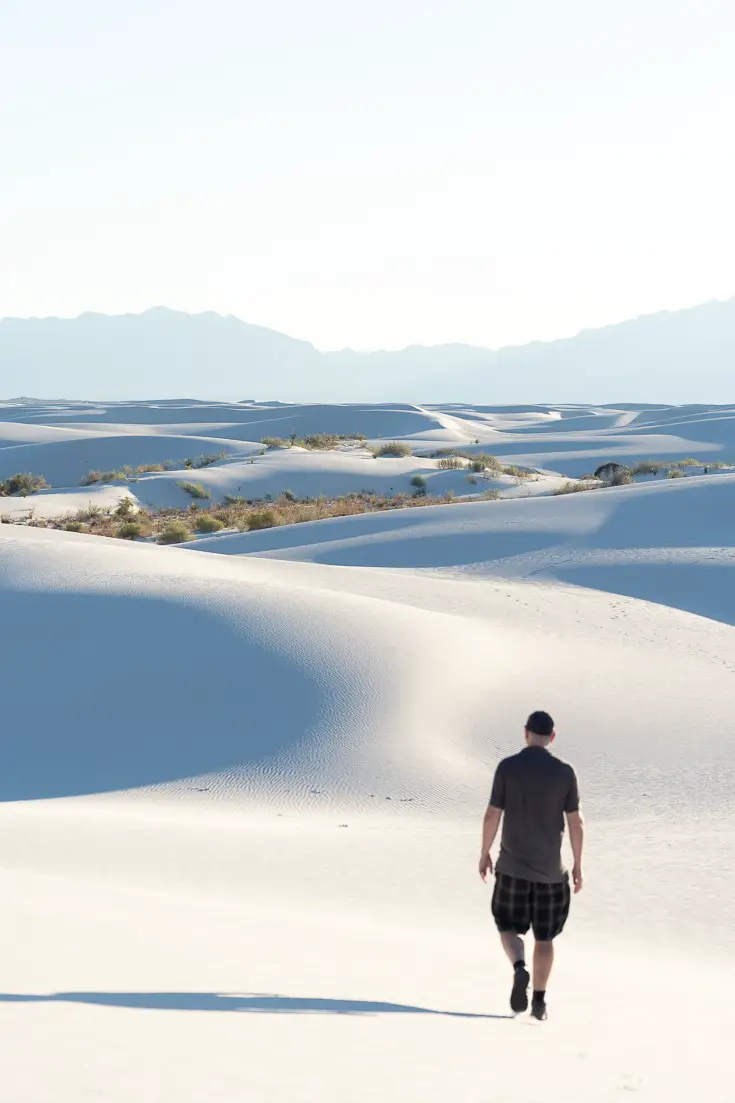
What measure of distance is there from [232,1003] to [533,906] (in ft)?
4.00

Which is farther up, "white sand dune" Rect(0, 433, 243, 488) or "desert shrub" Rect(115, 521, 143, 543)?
"white sand dune" Rect(0, 433, 243, 488)

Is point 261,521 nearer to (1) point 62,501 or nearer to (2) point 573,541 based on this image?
(1) point 62,501

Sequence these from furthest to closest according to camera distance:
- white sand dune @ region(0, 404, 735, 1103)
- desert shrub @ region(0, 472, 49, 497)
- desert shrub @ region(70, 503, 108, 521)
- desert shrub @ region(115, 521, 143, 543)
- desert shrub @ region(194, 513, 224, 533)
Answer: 1. desert shrub @ region(0, 472, 49, 497)
2. desert shrub @ region(70, 503, 108, 521)
3. desert shrub @ region(194, 513, 224, 533)
4. desert shrub @ region(115, 521, 143, 543)
5. white sand dune @ region(0, 404, 735, 1103)

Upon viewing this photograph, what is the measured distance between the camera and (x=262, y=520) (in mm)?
26531

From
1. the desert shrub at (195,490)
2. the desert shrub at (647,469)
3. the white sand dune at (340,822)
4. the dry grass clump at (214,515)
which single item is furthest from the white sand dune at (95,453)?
the white sand dune at (340,822)

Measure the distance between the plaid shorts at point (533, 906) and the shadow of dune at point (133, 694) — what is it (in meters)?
5.58

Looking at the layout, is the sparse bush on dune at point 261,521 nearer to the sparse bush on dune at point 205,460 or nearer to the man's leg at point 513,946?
the sparse bush on dune at point 205,460

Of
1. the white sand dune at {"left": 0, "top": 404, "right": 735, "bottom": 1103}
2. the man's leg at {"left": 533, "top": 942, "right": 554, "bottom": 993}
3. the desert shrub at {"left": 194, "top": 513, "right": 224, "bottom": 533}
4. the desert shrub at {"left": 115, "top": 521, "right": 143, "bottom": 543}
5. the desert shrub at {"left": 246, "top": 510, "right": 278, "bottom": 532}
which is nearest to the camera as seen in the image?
the white sand dune at {"left": 0, "top": 404, "right": 735, "bottom": 1103}

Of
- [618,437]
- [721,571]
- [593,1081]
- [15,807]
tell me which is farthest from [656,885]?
[618,437]

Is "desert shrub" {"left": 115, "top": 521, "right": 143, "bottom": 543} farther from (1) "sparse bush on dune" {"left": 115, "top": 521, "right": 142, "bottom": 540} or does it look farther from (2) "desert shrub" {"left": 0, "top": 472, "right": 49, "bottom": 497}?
(2) "desert shrub" {"left": 0, "top": 472, "right": 49, "bottom": 497}

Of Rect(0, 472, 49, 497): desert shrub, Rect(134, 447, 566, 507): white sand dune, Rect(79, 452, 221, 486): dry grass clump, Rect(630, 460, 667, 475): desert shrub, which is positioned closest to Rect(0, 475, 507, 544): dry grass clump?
Rect(134, 447, 566, 507): white sand dune

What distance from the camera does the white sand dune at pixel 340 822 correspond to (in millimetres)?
4070

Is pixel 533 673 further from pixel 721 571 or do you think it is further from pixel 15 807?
pixel 721 571

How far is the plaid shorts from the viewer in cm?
484
